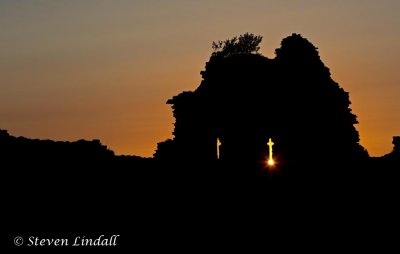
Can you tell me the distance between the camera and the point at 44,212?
23500 mm

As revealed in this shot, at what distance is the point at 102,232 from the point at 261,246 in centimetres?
467

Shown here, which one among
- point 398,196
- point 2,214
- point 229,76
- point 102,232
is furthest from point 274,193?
point 229,76

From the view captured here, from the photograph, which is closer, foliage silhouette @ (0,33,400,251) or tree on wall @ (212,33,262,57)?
foliage silhouette @ (0,33,400,251)

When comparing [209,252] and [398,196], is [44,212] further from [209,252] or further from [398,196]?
[398,196]

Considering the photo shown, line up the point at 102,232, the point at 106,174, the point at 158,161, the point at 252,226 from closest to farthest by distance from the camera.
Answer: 1. the point at 102,232
2. the point at 252,226
3. the point at 106,174
4. the point at 158,161
